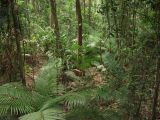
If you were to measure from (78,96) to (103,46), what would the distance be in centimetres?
534

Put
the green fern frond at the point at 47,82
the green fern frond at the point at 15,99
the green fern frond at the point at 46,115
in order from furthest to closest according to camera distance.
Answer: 1. the green fern frond at the point at 47,82
2. the green fern frond at the point at 15,99
3. the green fern frond at the point at 46,115

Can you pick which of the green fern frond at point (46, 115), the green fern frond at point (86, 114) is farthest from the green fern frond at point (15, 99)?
the green fern frond at point (86, 114)

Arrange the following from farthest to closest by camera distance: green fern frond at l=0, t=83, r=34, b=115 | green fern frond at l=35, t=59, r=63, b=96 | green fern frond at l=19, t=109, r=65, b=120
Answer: green fern frond at l=35, t=59, r=63, b=96 → green fern frond at l=0, t=83, r=34, b=115 → green fern frond at l=19, t=109, r=65, b=120

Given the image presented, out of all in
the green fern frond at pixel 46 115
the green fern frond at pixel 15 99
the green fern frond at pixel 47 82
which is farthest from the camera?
the green fern frond at pixel 47 82

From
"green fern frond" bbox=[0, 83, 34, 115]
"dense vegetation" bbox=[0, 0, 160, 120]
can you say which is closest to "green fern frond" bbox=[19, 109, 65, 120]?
"dense vegetation" bbox=[0, 0, 160, 120]

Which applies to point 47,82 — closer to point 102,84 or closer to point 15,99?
point 15,99

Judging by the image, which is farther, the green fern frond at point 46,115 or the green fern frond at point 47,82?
the green fern frond at point 47,82

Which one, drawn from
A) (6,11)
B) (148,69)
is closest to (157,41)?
(148,69)

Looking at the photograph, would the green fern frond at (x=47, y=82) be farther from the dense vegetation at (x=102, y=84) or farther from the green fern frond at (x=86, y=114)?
the green fern frond at (x=86, y=114)

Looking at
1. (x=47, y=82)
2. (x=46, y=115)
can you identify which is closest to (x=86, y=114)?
(x=46, y=115)

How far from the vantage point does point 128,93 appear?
4801mm

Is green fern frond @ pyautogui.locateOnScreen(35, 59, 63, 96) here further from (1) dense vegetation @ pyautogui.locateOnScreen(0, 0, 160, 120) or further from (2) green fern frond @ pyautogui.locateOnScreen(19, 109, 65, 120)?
(2) green fern frond @ pyautogui.locateOnScreen(19, 109, 65, 120)

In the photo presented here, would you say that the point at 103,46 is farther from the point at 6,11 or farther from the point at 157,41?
the point at 157,41

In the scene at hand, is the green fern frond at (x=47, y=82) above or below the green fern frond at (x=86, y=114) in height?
above
